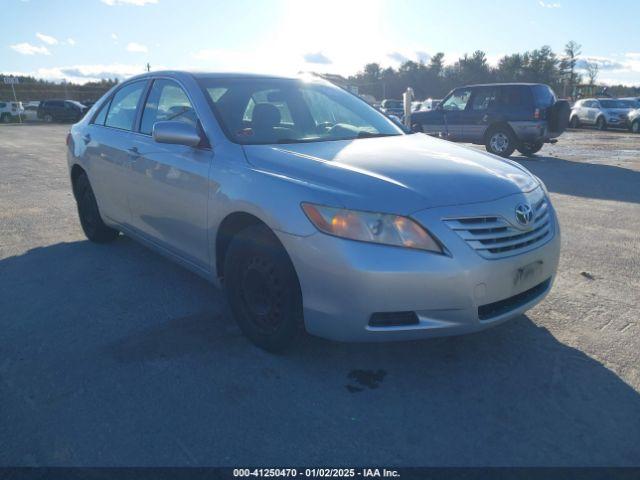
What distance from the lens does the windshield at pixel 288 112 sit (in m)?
3.50

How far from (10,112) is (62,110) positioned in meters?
5.05

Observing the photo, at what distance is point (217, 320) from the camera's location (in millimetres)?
3598

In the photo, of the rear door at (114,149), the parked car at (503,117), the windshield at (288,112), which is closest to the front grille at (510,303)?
the windshield at (288,112)

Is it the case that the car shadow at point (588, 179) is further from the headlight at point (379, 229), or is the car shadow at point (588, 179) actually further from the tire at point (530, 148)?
the headlight at point (379, 229)

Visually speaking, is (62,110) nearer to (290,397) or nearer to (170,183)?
(170,183)

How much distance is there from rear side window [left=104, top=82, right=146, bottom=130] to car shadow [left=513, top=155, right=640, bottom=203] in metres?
6.62

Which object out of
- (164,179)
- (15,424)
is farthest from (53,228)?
(15,424)

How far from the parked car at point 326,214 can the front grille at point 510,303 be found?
0.04 ft

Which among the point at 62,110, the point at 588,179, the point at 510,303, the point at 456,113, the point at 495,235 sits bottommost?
the point at 588,179

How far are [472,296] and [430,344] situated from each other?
726mm

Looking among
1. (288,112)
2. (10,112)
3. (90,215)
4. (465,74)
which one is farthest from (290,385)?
(465,74)

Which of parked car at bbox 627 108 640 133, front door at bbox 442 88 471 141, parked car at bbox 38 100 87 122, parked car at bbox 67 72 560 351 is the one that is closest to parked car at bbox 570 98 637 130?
parked car at bbox 627 108 640 133

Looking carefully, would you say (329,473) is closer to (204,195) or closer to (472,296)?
(472,296)

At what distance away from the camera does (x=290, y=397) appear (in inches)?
106
